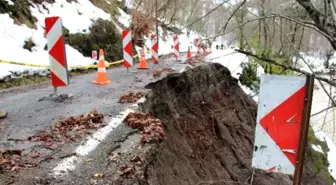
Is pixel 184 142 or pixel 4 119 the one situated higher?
pixel 4 119

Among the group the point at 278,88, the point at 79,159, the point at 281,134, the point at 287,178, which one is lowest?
the point at 287,178

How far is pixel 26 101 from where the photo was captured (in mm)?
6082

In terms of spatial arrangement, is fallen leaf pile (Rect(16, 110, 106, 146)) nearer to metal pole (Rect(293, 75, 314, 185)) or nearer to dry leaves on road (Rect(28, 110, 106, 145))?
dry leaves on road (Rect(28, 110, 106, 145))

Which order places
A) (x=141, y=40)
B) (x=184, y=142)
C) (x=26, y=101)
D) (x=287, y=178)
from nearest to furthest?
(x=26, y=101) < (x=184, y=142) < (x=287, y=178) < (x=141, y=40)

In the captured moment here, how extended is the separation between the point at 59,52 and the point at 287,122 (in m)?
4.57

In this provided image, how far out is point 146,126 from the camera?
178 inches

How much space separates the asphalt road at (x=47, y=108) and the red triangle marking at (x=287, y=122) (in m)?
1.71

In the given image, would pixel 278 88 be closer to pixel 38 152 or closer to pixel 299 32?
pixel 299 32

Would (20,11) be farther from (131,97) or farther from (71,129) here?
(71,129)

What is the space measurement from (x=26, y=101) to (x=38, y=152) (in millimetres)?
Result: 2833

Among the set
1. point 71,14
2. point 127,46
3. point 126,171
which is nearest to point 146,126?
point 126,171

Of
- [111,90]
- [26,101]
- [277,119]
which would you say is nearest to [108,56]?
[111,90]

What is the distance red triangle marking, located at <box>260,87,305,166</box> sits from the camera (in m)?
2.67

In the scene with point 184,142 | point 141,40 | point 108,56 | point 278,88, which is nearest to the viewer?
point 278,88
